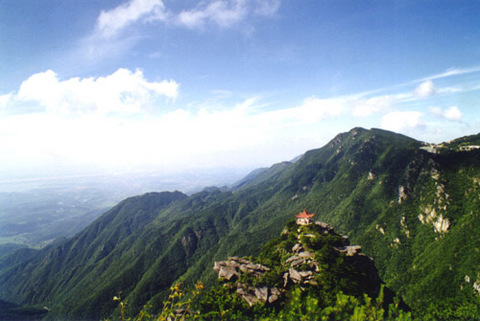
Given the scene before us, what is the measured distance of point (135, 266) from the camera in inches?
7776

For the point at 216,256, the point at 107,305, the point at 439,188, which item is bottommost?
the point at 107,305

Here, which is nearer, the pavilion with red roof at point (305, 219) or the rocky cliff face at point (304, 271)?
the rocky cliff face at point (304, 271)

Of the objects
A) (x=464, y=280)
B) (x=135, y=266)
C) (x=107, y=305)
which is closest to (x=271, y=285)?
(x=464, y=280)

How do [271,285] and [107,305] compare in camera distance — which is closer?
[271,285]

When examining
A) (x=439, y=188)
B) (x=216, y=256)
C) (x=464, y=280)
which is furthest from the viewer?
(x=216, y=256)

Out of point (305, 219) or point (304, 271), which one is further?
point (305, 219)

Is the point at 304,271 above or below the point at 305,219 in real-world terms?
above

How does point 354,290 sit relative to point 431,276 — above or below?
above

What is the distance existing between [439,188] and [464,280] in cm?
7261

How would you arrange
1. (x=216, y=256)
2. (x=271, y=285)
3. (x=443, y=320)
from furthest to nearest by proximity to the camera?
(x=216, y=256)
(x=271, y=285)
(x=443, y=320)

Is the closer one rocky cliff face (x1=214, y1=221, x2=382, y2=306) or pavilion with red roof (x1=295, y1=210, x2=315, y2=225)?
rocky cliff face (x1=214, y1=221, x2=382, y2=306)

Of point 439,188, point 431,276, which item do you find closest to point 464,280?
point 431,276

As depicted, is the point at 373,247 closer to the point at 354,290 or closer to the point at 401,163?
the point at 401,163

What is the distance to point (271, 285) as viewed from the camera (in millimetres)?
36375
